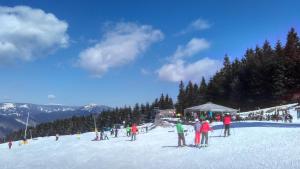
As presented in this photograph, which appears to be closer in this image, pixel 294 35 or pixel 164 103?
pixel 294 35

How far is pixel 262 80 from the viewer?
84312 mm

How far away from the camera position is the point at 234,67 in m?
99.4

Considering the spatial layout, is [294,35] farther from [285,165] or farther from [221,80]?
[285,165]

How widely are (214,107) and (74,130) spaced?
9482cm

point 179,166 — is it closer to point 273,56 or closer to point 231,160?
point 231,160

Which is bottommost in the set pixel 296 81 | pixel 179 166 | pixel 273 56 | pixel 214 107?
pixel 179 166

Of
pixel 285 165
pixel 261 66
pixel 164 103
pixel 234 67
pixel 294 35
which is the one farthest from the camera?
pixel 164 103

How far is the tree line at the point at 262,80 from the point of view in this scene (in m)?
79.2

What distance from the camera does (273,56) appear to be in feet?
280

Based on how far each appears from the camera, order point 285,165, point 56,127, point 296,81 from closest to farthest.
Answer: point 285,165
point 296,81
point 56,127

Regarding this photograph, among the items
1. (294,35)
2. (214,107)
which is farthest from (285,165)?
(294,35)

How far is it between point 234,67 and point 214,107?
48897mm

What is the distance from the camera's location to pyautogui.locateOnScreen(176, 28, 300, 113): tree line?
79250 millimetres

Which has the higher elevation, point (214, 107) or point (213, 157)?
point (214, 107)
